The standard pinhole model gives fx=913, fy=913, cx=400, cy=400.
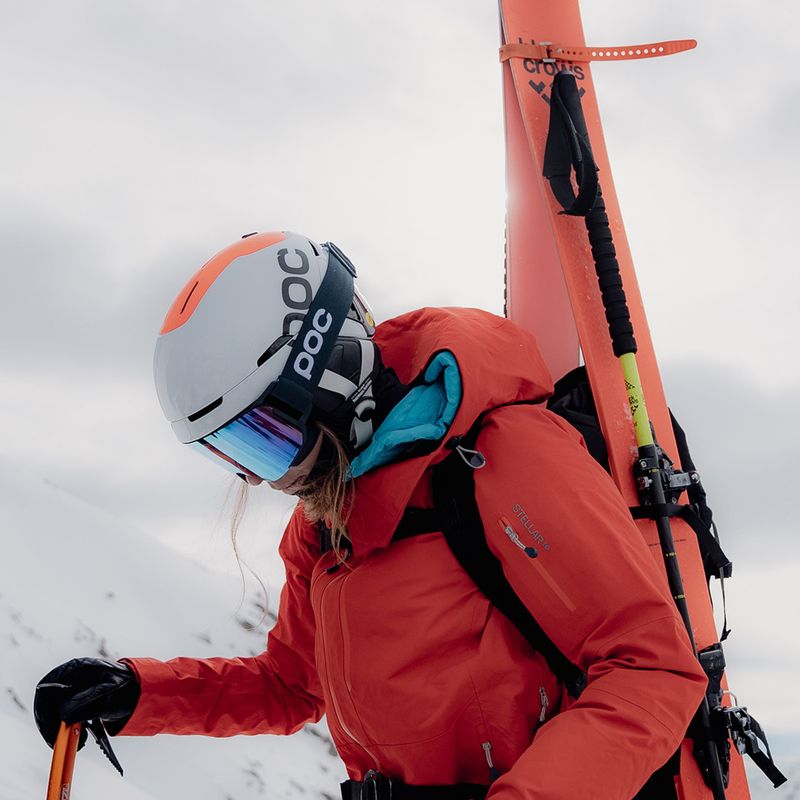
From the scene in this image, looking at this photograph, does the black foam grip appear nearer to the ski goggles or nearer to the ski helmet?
the ski helmet

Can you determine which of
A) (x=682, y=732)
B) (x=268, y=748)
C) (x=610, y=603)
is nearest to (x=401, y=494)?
(x=610, y=603)

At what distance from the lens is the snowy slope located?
389 centimetres

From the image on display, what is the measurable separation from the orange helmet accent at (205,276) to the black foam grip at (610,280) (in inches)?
38.8

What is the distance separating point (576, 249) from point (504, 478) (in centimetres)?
117

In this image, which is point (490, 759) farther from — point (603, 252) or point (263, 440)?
point (603, 252)

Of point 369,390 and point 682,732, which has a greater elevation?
point 369,390

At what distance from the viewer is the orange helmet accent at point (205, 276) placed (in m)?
1.96

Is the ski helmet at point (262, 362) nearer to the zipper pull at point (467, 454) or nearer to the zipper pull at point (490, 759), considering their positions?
the zipper pull at point (467, 454)

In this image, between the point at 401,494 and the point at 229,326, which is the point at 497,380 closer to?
the point at 401,494

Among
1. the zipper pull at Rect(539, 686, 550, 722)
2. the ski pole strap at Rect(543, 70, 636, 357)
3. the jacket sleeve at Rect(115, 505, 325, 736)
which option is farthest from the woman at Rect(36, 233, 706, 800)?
the ski pole strap at Rect(543, 70, 636, 357)

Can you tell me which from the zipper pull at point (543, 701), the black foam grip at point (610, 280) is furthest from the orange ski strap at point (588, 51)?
the zipper pull at point (543, 701)

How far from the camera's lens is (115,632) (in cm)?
473

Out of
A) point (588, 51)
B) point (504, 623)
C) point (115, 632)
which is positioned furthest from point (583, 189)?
point (115, 632)

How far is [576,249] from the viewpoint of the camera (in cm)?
266
